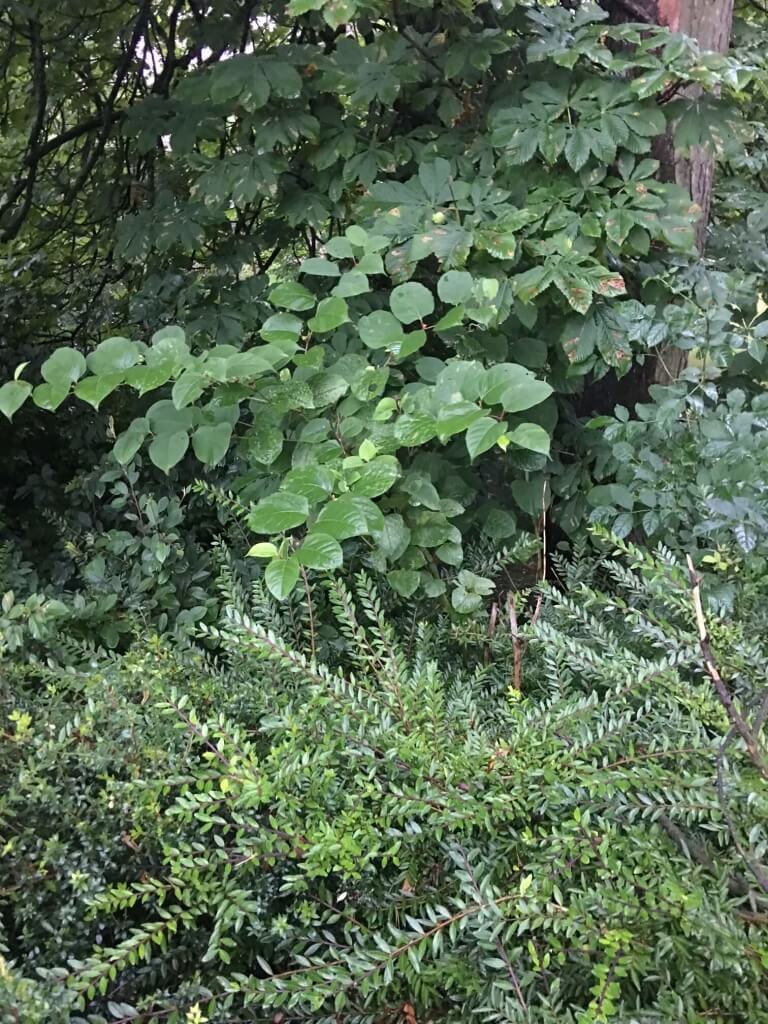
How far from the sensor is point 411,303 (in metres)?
1.39

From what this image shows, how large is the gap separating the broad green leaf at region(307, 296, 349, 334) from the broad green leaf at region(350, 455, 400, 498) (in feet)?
1.07

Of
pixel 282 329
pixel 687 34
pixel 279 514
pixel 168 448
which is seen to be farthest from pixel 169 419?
pixel 687 34

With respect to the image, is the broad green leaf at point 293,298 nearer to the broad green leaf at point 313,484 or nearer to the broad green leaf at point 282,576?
the broad green leaf at point 313,484

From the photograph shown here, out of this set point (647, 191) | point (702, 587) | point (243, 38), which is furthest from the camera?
point (243, 38)

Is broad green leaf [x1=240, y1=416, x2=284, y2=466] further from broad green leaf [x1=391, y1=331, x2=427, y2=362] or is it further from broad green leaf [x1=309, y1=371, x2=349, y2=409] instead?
broad green leaf [x1=391, y1=331, x2=427, y2=362]

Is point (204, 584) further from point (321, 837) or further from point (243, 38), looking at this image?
point (243, 38)

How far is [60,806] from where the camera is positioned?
92cm

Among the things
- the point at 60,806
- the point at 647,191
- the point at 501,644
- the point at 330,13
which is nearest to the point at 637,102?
the point at 647,191

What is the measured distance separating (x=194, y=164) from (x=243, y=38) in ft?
1.91

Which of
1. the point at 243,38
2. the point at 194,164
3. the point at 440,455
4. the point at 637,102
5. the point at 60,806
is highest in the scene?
the point at 243,38

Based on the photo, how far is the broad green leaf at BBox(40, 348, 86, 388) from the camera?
1.25 meters

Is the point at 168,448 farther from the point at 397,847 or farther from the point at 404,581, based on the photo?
the point at 397,847

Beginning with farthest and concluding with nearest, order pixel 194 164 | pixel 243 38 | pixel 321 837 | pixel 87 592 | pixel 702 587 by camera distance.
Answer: pixel 243 38, pixel 194 164, pixel 87 592, pixel 702 587, pixel 321 837

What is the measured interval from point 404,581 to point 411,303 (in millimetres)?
541
